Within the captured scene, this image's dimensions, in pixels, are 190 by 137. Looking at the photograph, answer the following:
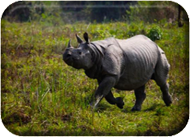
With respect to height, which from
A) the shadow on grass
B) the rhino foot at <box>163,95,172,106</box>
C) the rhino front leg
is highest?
the rhino front leg

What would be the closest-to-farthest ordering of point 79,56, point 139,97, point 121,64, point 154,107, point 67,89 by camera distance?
1. point 79,56
2. point 67,89
3. point 121,64
4. point 154,107
5. point 139,97

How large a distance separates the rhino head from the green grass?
335 millimetres

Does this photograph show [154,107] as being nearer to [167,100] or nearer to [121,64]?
[167,100]

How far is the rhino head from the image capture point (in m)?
5.28

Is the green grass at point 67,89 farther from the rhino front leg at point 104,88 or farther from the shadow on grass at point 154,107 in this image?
the rhino front leg at point 104,88

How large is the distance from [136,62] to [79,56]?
2.84 ft

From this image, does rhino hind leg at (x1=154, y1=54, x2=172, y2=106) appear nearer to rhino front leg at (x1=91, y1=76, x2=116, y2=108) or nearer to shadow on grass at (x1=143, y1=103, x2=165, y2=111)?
shadow on grass at (x1=143, y1=103, x2=165, y2=111)

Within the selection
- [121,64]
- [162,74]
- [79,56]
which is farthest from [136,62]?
[79,56]

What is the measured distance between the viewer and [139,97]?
6117 mm

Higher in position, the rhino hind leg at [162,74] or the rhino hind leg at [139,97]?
the rhino hind leg at [162,74]

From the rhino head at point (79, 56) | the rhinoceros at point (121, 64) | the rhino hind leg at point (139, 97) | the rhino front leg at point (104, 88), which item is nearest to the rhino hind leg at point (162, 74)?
the rhinoceros at point (121, 64)

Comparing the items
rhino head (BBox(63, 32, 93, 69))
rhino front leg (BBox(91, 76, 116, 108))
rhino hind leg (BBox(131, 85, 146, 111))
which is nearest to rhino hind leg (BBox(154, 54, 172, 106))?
rhino hind leg (BBox(131, 85, 146, 111))

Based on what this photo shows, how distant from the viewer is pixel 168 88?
6.25m

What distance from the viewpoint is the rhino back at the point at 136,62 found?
228 inches
